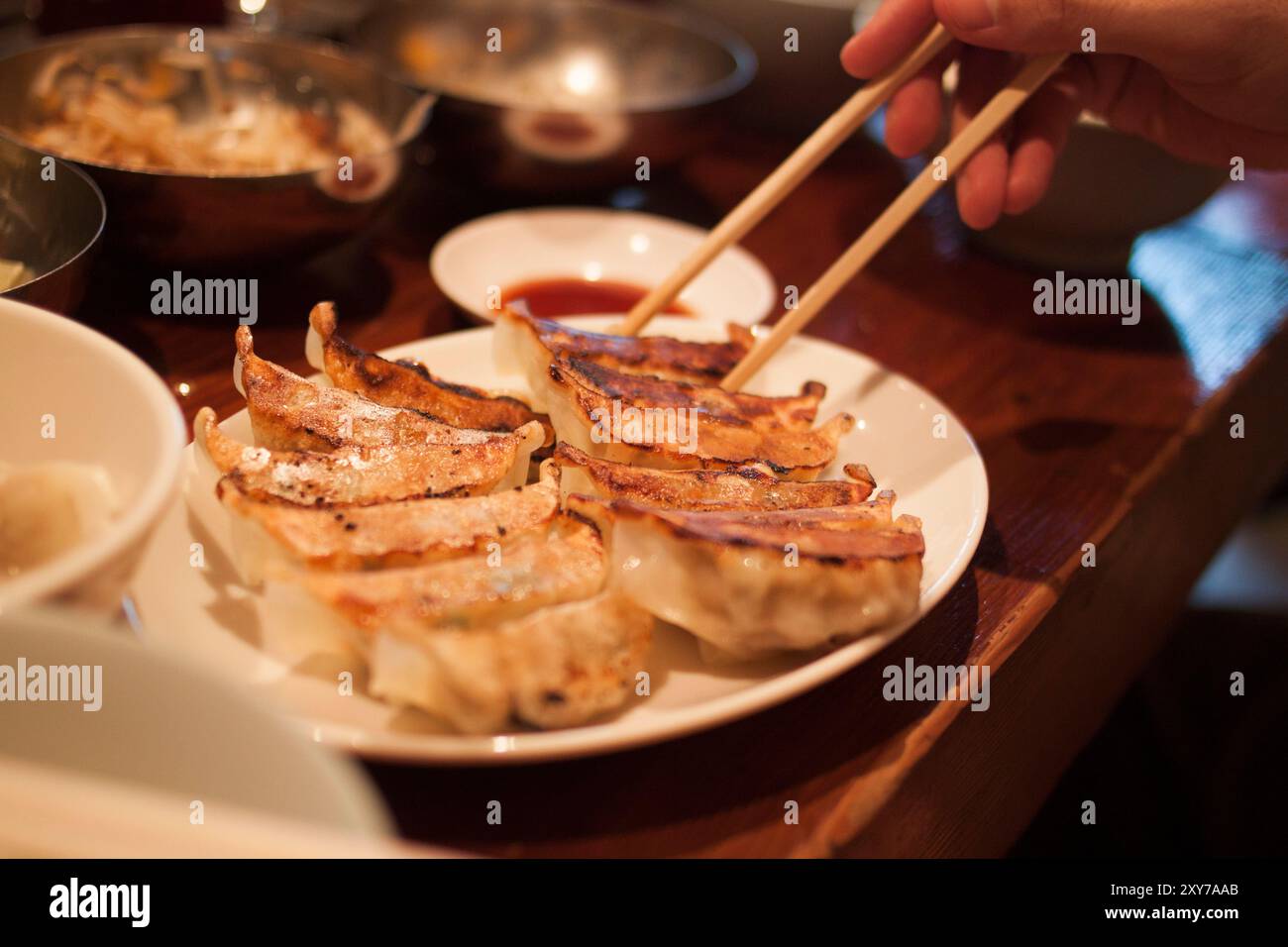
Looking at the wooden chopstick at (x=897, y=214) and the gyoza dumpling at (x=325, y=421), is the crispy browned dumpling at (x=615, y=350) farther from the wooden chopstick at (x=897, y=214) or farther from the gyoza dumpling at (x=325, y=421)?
the gyoza dumpling at (x=325, y=421)

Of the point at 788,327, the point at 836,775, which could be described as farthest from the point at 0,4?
the point at 836,775

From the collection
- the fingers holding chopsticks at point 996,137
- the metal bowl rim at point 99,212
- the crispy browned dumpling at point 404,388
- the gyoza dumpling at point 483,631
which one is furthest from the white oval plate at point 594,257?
the gyoza dumpling at point 483,631

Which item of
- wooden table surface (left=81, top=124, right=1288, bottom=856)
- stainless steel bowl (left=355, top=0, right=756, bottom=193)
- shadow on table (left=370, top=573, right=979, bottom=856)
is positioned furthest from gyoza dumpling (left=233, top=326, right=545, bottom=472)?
stainless steel bowl (left=355, top=0, right=756, bottom=193)

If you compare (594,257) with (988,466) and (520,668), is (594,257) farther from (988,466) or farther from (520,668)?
(520,668)

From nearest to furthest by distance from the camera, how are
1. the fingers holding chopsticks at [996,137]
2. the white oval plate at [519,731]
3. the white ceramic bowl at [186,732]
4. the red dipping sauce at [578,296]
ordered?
the white ceramic bowl at [186,732] < the white oval plate at [519,731] < the fingers holding chopsticks at [996,137] < the red dipping sauce at [578,296]

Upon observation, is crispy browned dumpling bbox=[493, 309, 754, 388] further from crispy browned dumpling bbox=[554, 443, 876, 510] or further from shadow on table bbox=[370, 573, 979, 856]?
shadow on table bbox=[370, 573, 979, 856]

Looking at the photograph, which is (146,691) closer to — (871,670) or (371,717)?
(371,717)

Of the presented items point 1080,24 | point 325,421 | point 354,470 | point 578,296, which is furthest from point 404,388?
point 1080,24
